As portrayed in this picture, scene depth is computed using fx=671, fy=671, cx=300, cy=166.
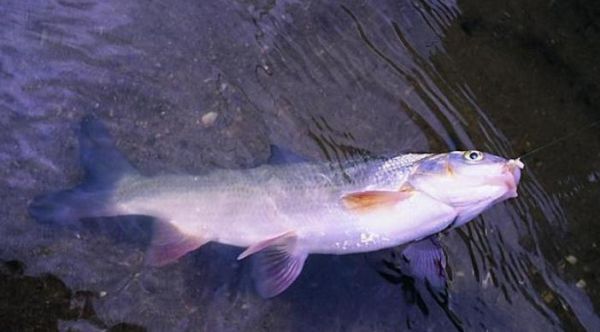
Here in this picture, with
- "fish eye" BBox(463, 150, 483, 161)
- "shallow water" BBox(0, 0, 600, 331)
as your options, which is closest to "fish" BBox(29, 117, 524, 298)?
"fish eye" BBox(463, 150, 483, 161)

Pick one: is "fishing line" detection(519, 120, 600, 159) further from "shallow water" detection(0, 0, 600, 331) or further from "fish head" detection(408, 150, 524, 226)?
"fish head" detection(408, 150, 524, 226)

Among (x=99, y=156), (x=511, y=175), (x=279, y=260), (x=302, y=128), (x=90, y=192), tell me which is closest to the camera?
(x=511, y=175)

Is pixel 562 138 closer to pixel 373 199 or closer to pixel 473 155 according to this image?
pixel 473 155

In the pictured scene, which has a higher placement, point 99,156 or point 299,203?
point 299,203

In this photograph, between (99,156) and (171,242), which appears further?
(99,156)

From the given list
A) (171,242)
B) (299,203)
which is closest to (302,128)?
(299,203)

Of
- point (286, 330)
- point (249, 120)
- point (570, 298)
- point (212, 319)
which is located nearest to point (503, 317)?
point (570, 298)

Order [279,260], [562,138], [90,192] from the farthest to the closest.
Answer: [562,138], [90,192], [279,260]

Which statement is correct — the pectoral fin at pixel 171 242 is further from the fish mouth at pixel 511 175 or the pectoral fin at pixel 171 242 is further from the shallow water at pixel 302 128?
the fish mouth at pixel 511 175
